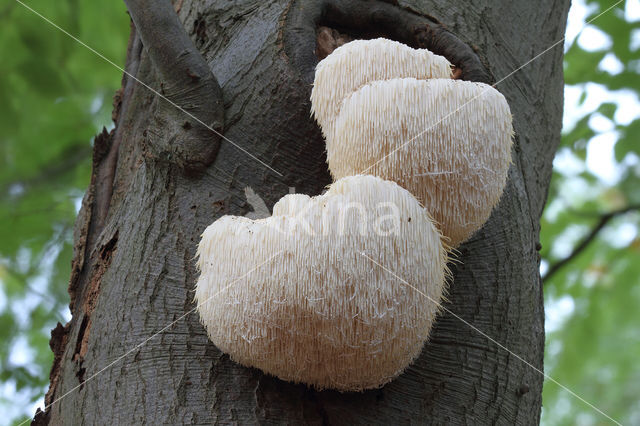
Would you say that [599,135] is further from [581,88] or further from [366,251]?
[366,251]

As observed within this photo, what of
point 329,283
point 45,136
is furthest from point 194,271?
point 45,136

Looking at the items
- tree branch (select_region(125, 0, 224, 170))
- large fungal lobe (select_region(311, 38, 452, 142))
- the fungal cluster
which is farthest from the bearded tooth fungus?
tree branch (select_region(125, 0, 224, 170))

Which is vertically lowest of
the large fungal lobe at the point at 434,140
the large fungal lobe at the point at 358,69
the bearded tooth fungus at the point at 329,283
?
the bearded tooth fungus at the point at 329,283

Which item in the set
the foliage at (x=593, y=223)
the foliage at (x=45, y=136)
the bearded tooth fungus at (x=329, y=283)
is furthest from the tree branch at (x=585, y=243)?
the foliage at (x=45, y=136)

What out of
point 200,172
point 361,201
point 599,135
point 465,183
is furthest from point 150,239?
point 599,135

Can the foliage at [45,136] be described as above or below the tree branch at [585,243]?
above

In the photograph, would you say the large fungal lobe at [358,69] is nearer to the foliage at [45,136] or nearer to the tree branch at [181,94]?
the tree branch at [181,94]

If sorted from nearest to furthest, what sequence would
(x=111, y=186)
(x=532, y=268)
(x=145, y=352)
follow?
(x=145, y=352) → (x=532, y=268) → (x=111, y=186)
